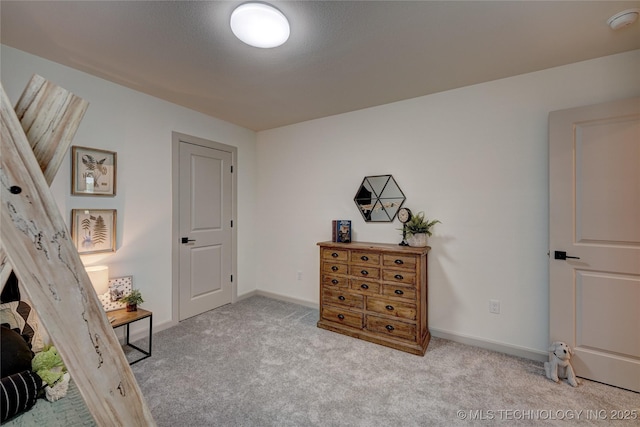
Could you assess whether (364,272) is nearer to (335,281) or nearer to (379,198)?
(335,281)

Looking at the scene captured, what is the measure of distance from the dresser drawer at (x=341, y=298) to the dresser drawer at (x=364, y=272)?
0.69 ft

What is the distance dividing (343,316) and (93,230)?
247 cm

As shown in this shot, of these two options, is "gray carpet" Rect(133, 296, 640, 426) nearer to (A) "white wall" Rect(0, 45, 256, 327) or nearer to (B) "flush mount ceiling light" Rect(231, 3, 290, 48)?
(A) "white wall" Rect(0, 45, 256, 327)

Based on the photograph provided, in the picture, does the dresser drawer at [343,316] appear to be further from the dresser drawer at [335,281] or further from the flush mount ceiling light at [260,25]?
the flush mount ceiling light at [260,25]

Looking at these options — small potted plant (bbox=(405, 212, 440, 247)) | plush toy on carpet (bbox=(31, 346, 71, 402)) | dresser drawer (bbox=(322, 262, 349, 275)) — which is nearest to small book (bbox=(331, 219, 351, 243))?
dresser drawer (bbox=(322, 262, 349, 275))

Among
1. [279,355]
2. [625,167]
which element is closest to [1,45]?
[279,355]

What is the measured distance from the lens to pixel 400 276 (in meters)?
2.55

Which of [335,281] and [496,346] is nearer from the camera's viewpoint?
[496,346]

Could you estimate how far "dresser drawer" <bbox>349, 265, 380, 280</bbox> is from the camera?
2681 mm

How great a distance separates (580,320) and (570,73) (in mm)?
1957

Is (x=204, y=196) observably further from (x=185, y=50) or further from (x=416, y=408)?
(x=416, y=408)

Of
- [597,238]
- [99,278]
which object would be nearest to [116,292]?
[99,278]

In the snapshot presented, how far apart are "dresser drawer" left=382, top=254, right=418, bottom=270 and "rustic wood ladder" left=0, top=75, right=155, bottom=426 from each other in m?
2.16

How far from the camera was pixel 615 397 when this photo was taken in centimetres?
185
